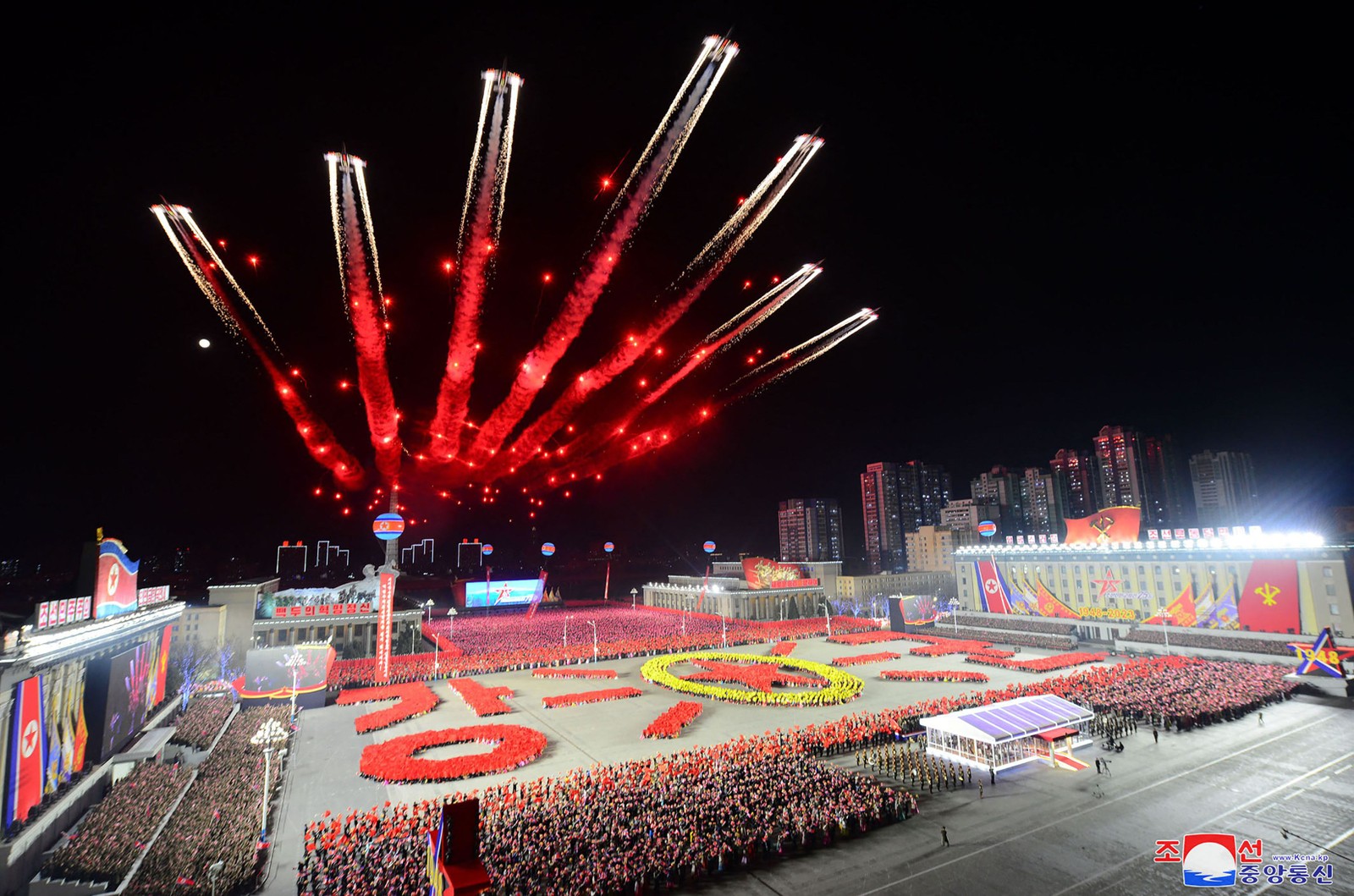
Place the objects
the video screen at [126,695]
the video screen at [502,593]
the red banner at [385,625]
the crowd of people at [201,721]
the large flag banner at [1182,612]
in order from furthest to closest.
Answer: the video screen at [502,593], the large flag banner at [1182,612], the red banner at [385,625], the crowd of people at [201,721], the video screen at [126,695]

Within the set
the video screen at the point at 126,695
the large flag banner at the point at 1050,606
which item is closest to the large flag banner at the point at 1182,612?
the large flag banner at the point at 1050,606

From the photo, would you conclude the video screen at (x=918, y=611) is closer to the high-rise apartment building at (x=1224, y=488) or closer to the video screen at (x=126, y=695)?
the video screen at (x=126, y=695)

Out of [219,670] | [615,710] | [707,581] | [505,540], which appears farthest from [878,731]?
[505,540]

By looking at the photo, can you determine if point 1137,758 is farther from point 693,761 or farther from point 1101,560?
point 1101,560

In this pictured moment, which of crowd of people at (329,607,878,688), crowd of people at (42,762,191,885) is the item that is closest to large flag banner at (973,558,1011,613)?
crowd of people at (329,607,878,688)

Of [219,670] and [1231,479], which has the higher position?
[1231,479]
